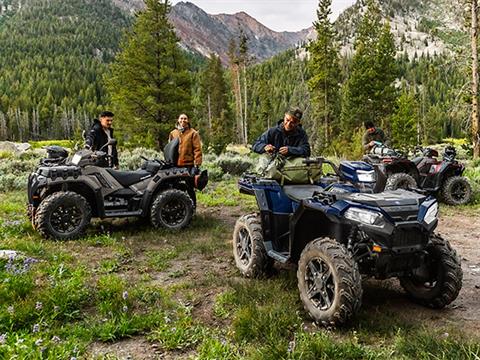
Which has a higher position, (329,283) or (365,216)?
(365,216)

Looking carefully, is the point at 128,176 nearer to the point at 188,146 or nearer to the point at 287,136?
the point at 188,146

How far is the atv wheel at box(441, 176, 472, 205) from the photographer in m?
10.4

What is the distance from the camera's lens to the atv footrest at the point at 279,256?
15.3 feet

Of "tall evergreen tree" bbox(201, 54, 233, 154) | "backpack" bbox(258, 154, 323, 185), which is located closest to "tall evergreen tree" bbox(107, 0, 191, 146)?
"backpack" bbox(258, 154, 323, 185)

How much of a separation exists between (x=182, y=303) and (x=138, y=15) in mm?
19925

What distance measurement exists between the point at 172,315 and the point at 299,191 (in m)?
2.06

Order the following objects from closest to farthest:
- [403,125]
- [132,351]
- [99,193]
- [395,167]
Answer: [132,351] → [99,193] → [395,167] → [403,125]

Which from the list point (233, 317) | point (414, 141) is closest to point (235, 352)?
point (233, 317)

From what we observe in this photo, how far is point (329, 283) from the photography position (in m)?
3.92

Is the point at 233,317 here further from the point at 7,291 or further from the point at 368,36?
the point at 368,36

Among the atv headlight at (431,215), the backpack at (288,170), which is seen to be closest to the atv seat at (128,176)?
the backpack at (288,170)

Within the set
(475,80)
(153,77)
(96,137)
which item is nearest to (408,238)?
(96,137)

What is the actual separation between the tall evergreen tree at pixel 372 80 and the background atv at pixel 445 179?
27597 millimetres

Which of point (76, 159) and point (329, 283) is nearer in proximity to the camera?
point (329, 283)
